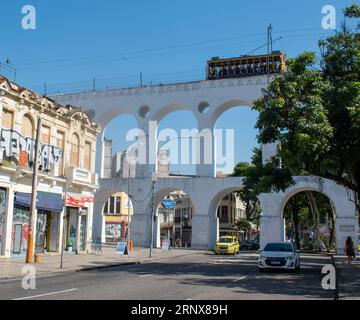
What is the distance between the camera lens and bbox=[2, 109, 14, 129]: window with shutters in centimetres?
2607

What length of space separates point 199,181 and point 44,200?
22399 mm

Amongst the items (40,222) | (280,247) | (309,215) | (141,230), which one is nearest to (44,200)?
(40,222)

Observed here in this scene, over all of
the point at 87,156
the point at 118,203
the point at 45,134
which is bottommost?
the point at 118,203

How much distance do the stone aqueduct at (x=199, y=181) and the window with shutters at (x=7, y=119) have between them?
23200 mm

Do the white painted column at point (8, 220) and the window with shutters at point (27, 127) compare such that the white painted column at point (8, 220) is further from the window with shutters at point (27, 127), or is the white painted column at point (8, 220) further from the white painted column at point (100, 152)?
the white painted column at point (100, 152)

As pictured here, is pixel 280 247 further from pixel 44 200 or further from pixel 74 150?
pixel 74 150

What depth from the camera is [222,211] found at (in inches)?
3103

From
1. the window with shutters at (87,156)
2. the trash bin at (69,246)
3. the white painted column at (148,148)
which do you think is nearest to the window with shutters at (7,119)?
the window with shutters at (87,156)

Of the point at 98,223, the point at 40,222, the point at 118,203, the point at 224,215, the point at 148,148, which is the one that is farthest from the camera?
the point at 224,215

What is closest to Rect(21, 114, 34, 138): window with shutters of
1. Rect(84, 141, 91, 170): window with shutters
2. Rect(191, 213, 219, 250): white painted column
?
Rect(84, 141, 91, 170): window with shutters

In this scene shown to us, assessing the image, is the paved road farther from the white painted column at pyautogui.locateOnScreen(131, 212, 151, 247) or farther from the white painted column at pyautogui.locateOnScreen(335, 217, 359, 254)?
the white painted column at pyautogui.locateOnScreen(131, 212, 151, 247)

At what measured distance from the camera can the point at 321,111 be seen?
65.4 feet
